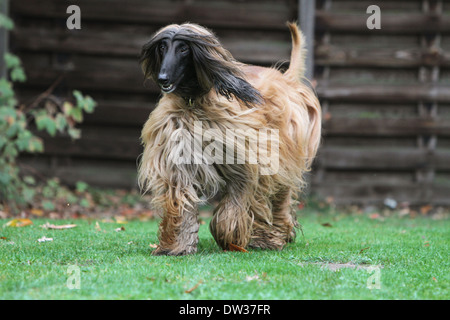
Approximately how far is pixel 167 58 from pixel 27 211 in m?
3.15

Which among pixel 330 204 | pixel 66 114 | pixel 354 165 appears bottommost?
pixel 330 204

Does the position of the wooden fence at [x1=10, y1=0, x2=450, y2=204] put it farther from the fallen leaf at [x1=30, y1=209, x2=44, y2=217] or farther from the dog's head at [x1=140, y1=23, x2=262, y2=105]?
the dog's head at [x1=140, y1=23, x2=262, y2=105]

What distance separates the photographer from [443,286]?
268 centimetres

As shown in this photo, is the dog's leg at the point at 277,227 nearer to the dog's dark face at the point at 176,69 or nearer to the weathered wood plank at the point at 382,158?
the dog's dark face at the point at 176,69

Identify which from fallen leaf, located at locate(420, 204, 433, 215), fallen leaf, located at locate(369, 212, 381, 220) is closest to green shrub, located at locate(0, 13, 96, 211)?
fallen leaf, located at locate(369, 212, 381, 220)

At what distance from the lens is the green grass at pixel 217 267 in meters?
2.49

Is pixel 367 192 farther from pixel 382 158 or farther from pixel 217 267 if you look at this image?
pixel 217 267

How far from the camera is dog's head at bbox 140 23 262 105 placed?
324cm

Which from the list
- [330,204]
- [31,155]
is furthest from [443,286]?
[31,155]

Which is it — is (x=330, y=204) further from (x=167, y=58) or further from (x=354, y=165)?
(x=167, y=58)

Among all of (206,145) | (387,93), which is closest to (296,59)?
(206,145)

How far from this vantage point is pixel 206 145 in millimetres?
3391

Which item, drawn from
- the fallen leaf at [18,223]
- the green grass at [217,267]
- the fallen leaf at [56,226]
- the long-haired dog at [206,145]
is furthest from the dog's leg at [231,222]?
the fallen leaf at [18,223]
